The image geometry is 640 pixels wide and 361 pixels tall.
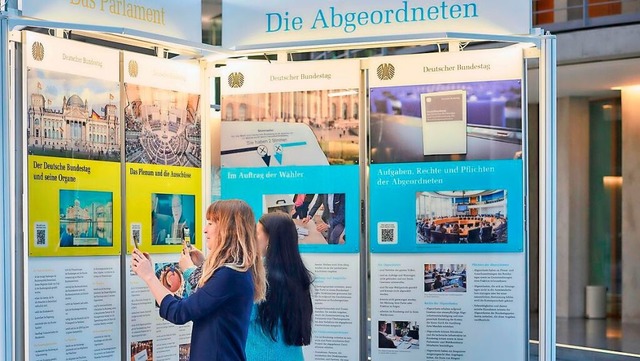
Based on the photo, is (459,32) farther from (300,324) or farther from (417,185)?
(300,324)

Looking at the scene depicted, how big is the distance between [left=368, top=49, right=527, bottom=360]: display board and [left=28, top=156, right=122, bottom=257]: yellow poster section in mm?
1922

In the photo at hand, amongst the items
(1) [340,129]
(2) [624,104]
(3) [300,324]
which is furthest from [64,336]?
(2) [624,104]

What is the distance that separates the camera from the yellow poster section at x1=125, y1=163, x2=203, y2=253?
752 centimetres

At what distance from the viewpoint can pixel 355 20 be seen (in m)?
7.71

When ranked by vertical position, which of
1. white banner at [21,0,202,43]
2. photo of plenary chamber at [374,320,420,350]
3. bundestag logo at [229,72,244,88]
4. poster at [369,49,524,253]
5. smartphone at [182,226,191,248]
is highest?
white banner at [21,0,202,43]

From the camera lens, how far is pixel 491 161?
24.8 feet

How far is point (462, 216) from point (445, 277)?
458 millimetres

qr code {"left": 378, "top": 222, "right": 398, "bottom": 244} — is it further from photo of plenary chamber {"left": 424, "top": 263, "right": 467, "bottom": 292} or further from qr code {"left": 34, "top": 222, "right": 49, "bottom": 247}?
qr code {"left": 34, "top": 222, "right": 49, "bottom": 247}

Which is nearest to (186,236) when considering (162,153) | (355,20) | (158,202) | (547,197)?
(158,202)

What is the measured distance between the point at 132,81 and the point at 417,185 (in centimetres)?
219

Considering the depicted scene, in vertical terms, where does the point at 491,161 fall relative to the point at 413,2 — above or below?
below

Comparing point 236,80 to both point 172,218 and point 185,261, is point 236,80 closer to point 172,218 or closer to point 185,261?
point 172,218

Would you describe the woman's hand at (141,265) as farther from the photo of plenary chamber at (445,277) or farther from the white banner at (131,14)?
the photo of plenary chamber at (445,277)

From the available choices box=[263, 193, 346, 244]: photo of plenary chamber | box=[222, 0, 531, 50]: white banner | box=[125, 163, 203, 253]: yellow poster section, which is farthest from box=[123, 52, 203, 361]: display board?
box=[263, 193, 346, 244]: photo of plenary chamber
